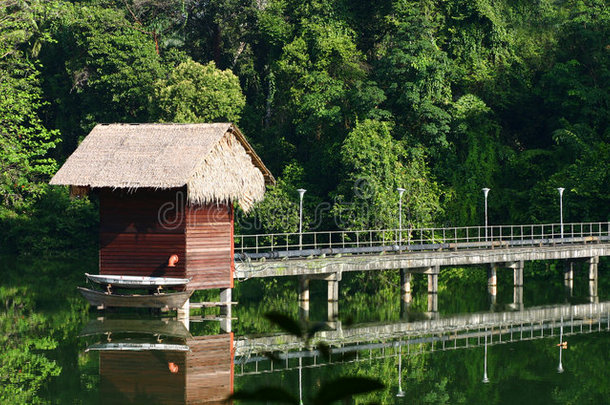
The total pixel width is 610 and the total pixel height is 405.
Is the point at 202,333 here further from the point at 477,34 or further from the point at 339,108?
the point at 477,34

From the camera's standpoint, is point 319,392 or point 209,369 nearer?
point 319,392

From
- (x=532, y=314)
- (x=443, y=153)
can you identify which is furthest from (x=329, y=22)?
(x=532, y=314)

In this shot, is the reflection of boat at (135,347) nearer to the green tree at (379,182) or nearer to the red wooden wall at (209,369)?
the red wooden wall at (209,369)

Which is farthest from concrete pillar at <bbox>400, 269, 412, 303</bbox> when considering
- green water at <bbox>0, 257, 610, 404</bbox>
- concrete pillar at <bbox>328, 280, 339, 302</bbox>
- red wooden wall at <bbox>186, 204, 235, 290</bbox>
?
red wooden wall at <bbox>186, 204, 235, 290</bbox>

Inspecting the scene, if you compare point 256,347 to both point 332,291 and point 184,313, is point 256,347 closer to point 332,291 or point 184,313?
point 184,313

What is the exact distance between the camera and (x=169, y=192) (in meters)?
29.8

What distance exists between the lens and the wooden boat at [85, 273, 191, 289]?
96.2ft

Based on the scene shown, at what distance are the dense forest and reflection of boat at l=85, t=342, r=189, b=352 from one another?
18664 mm

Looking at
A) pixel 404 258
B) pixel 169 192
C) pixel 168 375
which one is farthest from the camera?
pixel 404 258

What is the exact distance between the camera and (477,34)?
52.7 meters

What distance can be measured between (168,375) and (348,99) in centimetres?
2827

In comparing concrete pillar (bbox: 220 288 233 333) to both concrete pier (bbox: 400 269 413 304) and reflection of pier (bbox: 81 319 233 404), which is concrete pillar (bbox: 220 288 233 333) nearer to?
reflection of pier (bbox: 81 319 233 404)

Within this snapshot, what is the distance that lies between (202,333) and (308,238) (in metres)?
18.2

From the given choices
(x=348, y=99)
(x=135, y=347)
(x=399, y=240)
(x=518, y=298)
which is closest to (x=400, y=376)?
(x=135, y=347)
